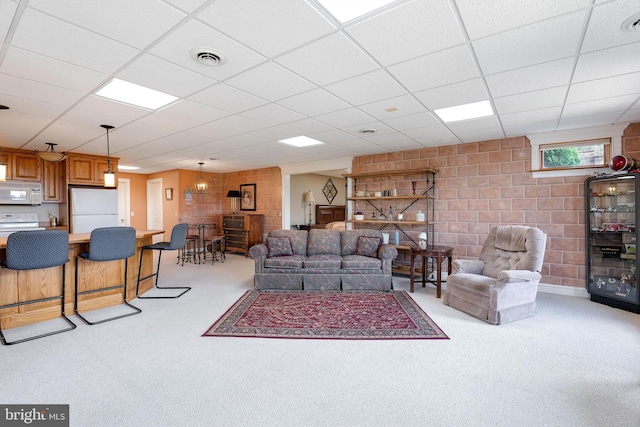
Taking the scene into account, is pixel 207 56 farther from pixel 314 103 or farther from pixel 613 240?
pixel 613 240

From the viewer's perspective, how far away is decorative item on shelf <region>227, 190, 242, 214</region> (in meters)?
8.38

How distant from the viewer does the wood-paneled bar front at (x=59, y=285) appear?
9.95ft

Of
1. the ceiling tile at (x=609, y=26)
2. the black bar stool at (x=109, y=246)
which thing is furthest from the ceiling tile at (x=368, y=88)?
the black bar stool at (x=109, y=246)

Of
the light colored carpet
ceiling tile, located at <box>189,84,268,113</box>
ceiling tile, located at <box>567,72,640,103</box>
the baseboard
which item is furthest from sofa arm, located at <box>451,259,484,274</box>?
ceiling tile, located at <box>189,84,268,113</box>

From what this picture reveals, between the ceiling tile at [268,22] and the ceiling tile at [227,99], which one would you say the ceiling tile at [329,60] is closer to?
the ceiling tile at [268,22]

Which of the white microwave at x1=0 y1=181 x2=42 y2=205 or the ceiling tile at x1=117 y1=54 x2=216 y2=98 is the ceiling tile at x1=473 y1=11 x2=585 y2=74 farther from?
the white microwave at x1=0 y1=181 x2=42 y2=205

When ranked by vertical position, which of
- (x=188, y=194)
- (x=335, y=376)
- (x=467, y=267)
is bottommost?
(x=335, y=376)

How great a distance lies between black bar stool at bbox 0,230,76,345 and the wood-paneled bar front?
0.12 metres

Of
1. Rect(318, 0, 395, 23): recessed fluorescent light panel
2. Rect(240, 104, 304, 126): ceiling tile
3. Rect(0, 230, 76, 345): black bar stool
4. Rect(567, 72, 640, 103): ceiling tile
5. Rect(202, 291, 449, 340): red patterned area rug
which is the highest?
Rect(318, 0, 395, 23): recessed fluorescent light panel

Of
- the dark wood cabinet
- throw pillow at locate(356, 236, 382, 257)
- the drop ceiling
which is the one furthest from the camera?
the dark wood cabinet

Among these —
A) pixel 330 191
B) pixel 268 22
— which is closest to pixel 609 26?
pixel 268 22

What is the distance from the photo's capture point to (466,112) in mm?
3512

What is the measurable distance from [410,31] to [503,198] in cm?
371

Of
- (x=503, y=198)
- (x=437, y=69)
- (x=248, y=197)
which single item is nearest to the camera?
(x=437, y=69)
